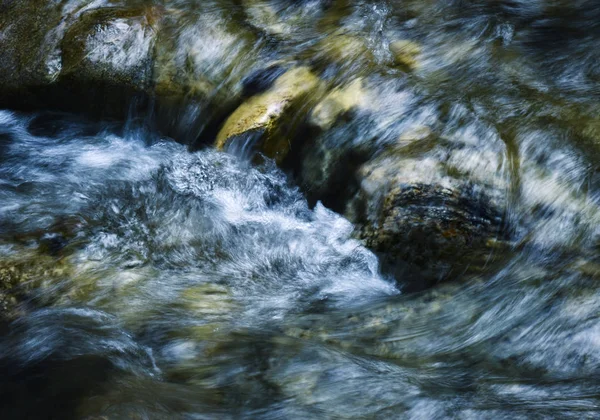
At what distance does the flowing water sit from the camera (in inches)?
132

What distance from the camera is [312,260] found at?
477 centimetres

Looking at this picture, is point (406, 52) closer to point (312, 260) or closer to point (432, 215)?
point (432, 215)

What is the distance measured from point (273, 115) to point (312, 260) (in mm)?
1288

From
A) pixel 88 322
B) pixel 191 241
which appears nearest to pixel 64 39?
pixel 191 241

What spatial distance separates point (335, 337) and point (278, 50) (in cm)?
283

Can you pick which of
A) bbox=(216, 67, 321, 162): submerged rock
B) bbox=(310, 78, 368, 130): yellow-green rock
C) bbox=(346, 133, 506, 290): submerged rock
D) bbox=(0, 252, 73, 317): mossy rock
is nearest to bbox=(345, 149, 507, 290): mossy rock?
bbox=(346, 133, 506, 290): submerged rock

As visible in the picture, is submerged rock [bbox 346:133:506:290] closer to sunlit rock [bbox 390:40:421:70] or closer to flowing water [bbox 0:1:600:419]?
flowing water [bbox 0:1:600:419]

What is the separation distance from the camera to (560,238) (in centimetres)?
411

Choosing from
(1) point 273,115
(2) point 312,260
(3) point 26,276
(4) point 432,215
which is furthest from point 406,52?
(3) point 26,276

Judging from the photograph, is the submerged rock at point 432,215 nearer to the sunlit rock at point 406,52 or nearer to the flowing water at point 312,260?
the flowing water at point 312,260

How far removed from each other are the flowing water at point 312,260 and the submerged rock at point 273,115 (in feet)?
0.52

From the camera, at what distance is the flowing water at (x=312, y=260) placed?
3360 millimetres

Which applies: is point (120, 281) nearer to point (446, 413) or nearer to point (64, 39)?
point (446, 413)

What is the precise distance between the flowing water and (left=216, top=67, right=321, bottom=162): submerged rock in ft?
0.52
